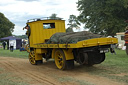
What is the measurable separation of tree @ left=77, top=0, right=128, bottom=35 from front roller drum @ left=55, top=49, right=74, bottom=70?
21401 millimetres

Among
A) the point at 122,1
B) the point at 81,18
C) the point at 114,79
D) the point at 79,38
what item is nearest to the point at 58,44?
the point at 79,38

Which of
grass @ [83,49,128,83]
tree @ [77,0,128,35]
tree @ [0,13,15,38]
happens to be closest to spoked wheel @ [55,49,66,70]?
grass @ [83,49,128,83]

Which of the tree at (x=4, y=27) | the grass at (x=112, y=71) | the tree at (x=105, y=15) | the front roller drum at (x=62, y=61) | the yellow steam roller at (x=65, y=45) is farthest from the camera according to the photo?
the tree at (x=4, y=27)

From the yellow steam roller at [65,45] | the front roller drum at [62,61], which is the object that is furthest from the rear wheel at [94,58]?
the front roller drum at [62,61]

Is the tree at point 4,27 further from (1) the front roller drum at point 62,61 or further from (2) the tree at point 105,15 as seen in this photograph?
(1) the front roller drum at point 62,61

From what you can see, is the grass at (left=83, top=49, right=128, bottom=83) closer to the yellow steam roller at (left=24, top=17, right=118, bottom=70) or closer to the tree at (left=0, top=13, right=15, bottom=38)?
the yellow steam roller at (left=24, top=17, right=118, bottom=70)

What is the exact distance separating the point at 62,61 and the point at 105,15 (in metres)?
24.3

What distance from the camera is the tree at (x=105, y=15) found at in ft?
95.0

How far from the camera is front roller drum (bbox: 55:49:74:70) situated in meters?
8.14

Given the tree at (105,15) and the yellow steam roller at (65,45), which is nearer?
the yellow steam roller at (65,45)

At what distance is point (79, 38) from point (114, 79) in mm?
2288

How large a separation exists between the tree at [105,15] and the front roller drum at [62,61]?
21.4 meters

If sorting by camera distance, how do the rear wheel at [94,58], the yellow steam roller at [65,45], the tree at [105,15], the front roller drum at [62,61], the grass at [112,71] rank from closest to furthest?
the grass at [112,71] < the yellow steam roller at [65,45] < the front roller drum at [62,61] < the rear wheel at [94,58] < the tree at [105,15]

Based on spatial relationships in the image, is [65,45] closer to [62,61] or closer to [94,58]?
[62,61]
